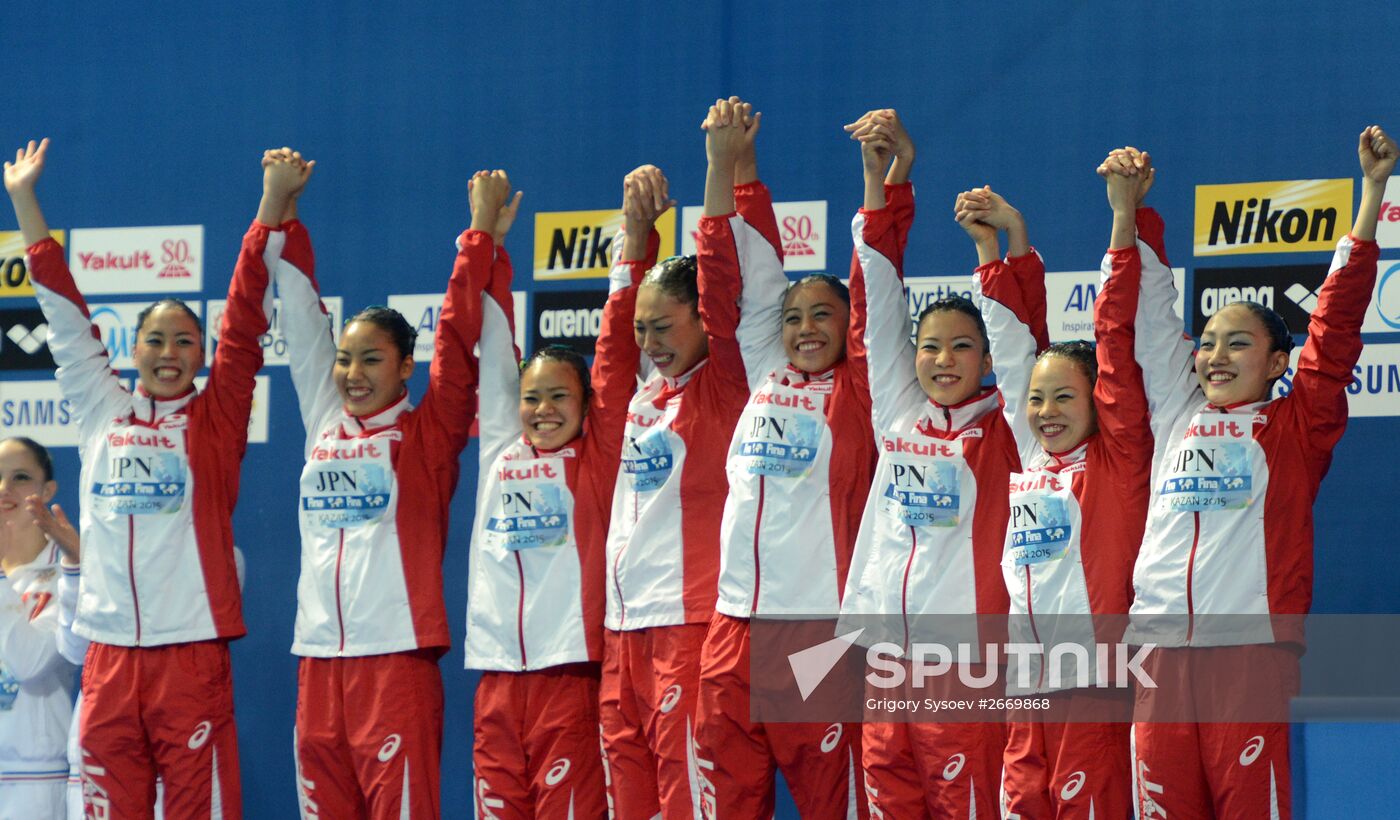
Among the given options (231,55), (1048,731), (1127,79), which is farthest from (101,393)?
(1127,79)

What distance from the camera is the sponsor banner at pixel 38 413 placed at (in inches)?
247

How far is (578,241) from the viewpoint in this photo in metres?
5.83

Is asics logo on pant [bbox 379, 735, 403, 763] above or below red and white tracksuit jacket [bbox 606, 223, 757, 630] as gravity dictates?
below

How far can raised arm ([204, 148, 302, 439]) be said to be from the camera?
4.79 meters

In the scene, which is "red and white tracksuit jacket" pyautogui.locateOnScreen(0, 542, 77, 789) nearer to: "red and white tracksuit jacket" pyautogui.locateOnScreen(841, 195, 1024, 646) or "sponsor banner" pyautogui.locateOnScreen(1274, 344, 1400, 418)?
"red and white tracksuit jacket" pyautogui.locateOnScreen(841, 195, 1024, 646)

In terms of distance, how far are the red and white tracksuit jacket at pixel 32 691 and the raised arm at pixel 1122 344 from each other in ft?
10.2

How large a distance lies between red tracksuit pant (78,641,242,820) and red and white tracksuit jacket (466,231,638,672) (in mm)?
735

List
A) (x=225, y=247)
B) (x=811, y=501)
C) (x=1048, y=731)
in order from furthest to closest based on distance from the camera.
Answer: (x=225, y=247) < (x=811, y=501) < (x=1048, y=731)

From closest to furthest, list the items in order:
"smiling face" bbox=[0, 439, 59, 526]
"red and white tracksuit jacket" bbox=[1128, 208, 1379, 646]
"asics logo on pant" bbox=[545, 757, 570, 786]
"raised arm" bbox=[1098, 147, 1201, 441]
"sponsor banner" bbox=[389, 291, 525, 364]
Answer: "red and white tracksuit jacket" bbox=[1128, 208, 1379, 646]
"raised arm" bbox=[1098, 147, 1201, 441]
"asics logo on pant" bbox=[545, 757, 570, 786]
"smiling face" bbox=[0, 439, 59, 526]
"sponsor banner" bbox=[389, 291, 525, 364]

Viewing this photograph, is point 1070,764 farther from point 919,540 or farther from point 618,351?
point 618,351

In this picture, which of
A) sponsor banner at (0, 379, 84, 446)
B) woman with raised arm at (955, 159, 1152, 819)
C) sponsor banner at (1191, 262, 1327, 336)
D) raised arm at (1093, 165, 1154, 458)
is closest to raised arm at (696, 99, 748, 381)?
woman with raised arm at (955, 159, 1152, 819)

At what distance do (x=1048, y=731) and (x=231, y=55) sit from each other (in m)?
3.86

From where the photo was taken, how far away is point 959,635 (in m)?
4.08

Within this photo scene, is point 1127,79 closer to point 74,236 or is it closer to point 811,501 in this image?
point 811,501
